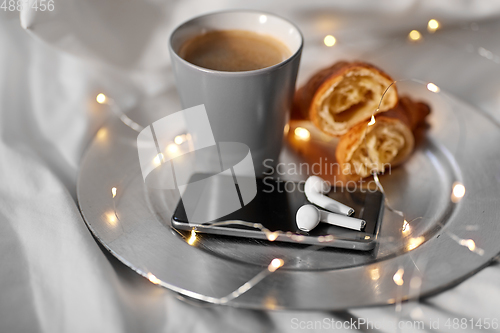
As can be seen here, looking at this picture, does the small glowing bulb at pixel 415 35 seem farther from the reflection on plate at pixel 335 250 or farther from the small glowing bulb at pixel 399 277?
the small glowing bulb at pixel 399 277

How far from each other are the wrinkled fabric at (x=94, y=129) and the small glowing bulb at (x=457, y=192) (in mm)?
98

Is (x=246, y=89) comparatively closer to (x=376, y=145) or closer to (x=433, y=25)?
(x=376, y=145)

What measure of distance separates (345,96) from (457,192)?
18 cm

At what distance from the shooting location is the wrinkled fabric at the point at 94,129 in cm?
44

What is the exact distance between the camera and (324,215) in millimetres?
500

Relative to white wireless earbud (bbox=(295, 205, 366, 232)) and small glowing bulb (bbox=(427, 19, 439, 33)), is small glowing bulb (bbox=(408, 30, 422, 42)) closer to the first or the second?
small glowing bulb (bbox=(427, 19, 439, 33))

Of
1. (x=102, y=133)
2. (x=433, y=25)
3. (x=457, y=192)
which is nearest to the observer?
(x=457, y=192)

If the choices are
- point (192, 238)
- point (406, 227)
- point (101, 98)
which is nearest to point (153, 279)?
point (192, 238)

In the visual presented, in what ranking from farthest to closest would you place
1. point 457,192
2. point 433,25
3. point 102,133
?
1. point 433,25
2. point 102,133
3. point 457,192

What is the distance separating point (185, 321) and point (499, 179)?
0.40m

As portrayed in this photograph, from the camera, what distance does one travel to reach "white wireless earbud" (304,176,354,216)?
514 millimetres

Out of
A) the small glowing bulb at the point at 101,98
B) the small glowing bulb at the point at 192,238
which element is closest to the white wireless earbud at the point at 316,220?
the small glowing bulb at the point at 192,238

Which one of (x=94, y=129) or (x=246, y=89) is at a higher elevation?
(x=246, y=89)

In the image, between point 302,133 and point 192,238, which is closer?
point 192,238
